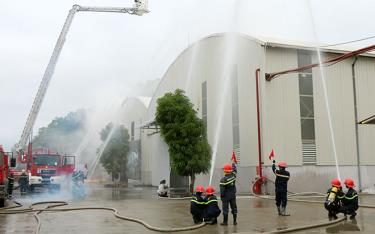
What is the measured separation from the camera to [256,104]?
24.6 metres

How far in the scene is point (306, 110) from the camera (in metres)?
24.7

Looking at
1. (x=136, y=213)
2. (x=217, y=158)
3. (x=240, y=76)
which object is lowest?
(x=136, y=213)

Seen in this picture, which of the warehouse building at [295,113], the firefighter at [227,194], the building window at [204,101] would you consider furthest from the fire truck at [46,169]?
the firefighter at [227,194]

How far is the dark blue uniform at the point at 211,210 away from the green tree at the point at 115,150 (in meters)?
30.2

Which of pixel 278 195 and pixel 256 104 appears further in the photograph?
pixel 256 104

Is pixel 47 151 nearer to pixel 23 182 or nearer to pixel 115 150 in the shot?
pixel 23 182

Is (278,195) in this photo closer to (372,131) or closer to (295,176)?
(295,176)

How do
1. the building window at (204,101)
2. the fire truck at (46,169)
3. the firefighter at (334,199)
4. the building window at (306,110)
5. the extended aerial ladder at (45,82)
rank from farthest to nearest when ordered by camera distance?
the building window at (204,101), the fire truck at (46,169), the extended aerial ladder at (45,82), the building window at (306,110), the firefighter at (334,199)

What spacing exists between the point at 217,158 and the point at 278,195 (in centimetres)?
1485

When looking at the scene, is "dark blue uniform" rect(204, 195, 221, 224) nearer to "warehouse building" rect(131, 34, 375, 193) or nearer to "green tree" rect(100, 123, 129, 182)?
"warehouse building" rect(131, 34, 375, 193)

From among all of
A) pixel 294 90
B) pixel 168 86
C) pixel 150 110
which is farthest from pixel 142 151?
pixel 294 90

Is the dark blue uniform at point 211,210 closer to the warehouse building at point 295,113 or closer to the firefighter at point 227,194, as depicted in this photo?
the firefighter at point 227,194

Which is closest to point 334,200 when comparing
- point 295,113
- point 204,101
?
point 295,113

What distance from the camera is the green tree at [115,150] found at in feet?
135
